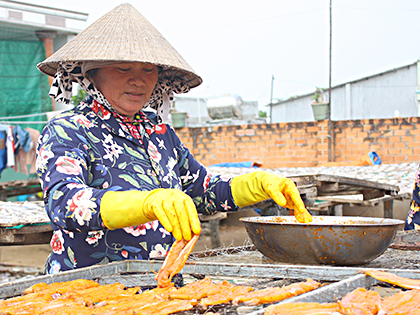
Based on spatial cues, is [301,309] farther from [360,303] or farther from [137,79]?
[137,79]

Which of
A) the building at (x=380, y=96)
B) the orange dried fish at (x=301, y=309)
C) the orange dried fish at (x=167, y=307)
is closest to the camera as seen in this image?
the orange dried fish at (x=301, y=309)

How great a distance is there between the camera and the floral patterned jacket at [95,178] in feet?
A: 5.42

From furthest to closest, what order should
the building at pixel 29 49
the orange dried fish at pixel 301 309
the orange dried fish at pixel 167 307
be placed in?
the building at pixel 29 49
the orange dried fish at pixel 167 307
the orange dried fish at pixel 301 309

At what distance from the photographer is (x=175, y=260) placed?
1.43m

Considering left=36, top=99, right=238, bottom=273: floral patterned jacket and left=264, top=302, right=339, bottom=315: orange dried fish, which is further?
left=36, top=99, right=238, bottom=273: floral patterned jacket

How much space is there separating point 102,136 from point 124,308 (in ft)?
3.20

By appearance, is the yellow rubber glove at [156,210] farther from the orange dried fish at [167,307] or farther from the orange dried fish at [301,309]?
the orange dried fish at [301,309]

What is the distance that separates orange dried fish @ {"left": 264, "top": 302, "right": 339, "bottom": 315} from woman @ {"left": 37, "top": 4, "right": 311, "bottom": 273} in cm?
68

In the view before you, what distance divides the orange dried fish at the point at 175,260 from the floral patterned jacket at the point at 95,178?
0.31 meters

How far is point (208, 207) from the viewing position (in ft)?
8.07

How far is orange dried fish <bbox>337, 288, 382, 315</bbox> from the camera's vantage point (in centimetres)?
114

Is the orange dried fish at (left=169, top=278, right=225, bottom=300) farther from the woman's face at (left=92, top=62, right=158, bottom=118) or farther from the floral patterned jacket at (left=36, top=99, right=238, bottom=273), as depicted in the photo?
the woman's face at (left=92, top=62, right=158, bottom=118)

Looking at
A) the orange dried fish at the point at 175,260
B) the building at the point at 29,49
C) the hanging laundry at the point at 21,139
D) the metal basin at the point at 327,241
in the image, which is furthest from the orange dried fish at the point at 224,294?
the building at the point at 29,49

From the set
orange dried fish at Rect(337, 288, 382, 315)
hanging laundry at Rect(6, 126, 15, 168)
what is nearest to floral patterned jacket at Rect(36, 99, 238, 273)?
orange dried fish at Rect(337, 288, 382, 315)
